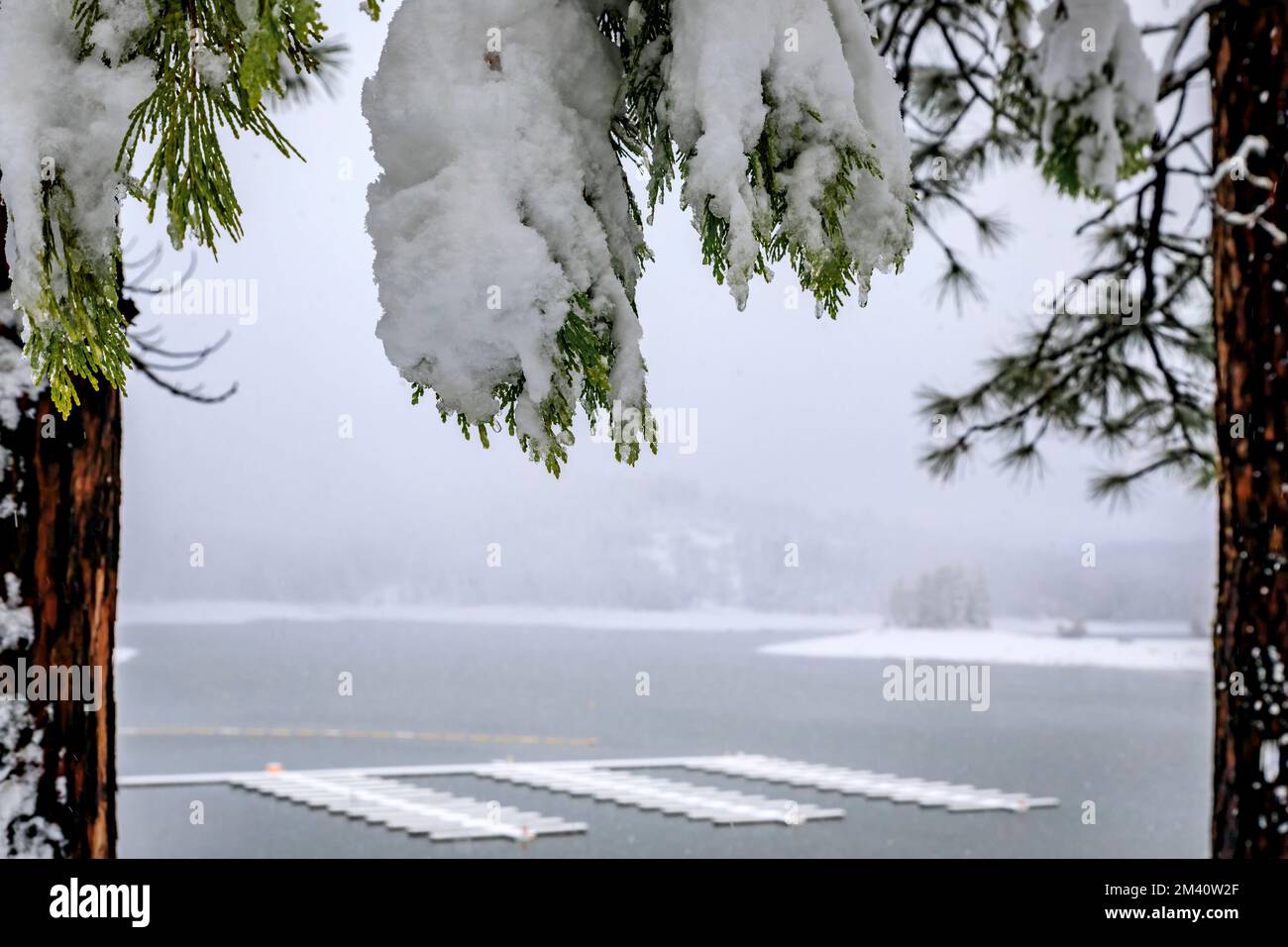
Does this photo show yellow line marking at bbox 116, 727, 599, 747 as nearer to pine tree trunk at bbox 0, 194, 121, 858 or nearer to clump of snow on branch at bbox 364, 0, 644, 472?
pine tree trunk at bbox 0, 194, 121, 858

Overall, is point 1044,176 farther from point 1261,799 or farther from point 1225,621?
point 1261,799

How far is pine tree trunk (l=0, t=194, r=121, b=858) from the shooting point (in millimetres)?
2086

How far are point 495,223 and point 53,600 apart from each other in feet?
4.83

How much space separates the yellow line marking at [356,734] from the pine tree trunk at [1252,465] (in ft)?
126

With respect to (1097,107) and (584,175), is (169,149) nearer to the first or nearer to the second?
(584,175)

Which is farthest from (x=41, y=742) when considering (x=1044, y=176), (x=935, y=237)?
(x=935, y=237)

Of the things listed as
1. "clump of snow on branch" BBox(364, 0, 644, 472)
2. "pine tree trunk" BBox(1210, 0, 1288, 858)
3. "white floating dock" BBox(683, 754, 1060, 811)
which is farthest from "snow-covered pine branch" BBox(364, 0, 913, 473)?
"white floating dock" BBox(683, 754, 1060, 811)

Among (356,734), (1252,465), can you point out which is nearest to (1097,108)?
(1252,465)

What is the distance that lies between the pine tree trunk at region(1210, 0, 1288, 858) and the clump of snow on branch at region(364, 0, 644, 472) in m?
2.03

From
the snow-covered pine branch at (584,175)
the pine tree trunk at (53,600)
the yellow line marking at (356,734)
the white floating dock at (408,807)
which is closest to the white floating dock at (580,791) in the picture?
the white floating dock at (408,807)

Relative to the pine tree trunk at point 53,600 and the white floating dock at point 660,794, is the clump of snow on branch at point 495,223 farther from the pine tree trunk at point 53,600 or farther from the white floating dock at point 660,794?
the white floating dock at point 660,794

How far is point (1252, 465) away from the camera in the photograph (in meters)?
2.69

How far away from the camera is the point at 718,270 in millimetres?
1226
